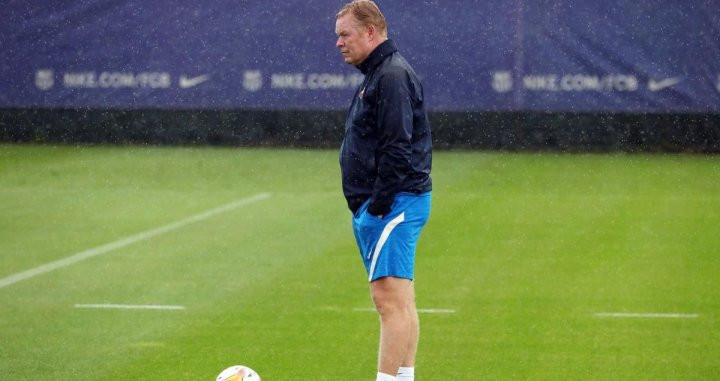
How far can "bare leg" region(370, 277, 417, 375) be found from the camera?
5895mm

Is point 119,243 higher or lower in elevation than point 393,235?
lower

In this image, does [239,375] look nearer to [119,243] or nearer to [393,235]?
[393,235]

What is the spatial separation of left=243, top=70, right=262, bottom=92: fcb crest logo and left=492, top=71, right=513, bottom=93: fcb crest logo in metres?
3.72

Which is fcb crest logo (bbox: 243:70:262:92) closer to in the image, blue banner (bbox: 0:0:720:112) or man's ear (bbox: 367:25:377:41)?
blue banner (bbox: 0:0:720:112)

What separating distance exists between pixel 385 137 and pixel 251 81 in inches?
609

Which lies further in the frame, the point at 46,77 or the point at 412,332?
the point at 46,77

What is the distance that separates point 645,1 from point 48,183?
30.6ft

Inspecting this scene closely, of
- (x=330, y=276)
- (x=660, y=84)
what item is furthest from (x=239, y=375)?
(x=660, y=84)

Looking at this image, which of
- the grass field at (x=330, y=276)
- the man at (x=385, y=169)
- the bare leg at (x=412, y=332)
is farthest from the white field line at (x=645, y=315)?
the man at (x=385, y=169)

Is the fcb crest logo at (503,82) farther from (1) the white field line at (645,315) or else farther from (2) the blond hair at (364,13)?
(2) the blond hair at (364,13)

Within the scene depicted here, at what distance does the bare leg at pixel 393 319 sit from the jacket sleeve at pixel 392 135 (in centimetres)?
37

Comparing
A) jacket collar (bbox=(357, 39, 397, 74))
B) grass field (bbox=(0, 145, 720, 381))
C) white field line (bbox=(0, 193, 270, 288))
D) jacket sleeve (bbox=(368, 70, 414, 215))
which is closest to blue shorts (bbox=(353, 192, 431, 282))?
jacket sleeve (bbox=(368, 70, 414, 215))

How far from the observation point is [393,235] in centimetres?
585

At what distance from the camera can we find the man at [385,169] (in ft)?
18.7
